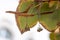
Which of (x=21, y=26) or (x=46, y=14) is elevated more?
(x=46, y=14)

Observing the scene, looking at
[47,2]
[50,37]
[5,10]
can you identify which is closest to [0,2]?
[5,10]

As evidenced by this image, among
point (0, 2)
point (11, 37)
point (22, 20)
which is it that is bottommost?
point (11, 37)

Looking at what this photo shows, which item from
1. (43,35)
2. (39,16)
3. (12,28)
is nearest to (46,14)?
(39,16)

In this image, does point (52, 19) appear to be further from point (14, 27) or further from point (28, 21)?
point (14, 27)

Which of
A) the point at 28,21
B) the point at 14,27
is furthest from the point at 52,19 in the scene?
the point at 14,27

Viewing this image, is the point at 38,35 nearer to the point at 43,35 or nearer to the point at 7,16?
the point at 43,35

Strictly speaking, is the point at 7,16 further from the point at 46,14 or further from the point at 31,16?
the point at 46,14
